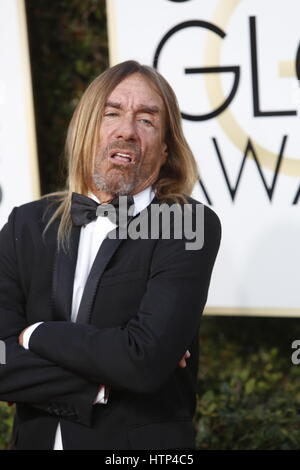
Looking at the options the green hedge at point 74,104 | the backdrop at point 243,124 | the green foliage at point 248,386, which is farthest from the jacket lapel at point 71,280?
the green hedge at point 74,104

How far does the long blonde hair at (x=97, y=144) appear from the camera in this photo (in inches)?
113

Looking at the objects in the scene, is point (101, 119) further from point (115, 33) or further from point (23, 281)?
point (115, 33)

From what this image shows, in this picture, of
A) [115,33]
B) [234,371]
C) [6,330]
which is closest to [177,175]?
[6,330]

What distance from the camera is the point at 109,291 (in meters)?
2.66

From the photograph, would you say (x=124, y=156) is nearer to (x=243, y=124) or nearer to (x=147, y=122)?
(x=147, y=122)

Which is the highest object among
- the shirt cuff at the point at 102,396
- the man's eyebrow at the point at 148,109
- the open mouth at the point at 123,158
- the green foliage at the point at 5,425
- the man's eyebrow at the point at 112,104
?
the man's eyebrow at the point at 112,104

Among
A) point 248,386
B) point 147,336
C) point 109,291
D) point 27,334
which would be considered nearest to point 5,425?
point 248,386

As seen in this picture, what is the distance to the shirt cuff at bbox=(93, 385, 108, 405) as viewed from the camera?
2.59 m

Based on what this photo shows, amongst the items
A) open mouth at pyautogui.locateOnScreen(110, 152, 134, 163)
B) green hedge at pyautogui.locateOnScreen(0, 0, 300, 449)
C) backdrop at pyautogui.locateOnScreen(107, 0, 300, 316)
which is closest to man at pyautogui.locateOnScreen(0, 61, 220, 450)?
open mouth at pyautogui.locateOnScreen(110, 152, 134, 163)

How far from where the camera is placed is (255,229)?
3828mm

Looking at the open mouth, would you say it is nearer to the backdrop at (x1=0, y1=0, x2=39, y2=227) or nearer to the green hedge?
the backdrop at (x1=0, y1=0, x2=39, y2=227)

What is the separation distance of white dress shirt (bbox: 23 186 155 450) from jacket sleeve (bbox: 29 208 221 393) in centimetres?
12

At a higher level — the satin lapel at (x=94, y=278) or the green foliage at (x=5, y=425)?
the satin lapel at (x=94, y=278)

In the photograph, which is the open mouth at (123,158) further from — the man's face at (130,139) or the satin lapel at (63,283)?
the satin lapel at (63,283)
